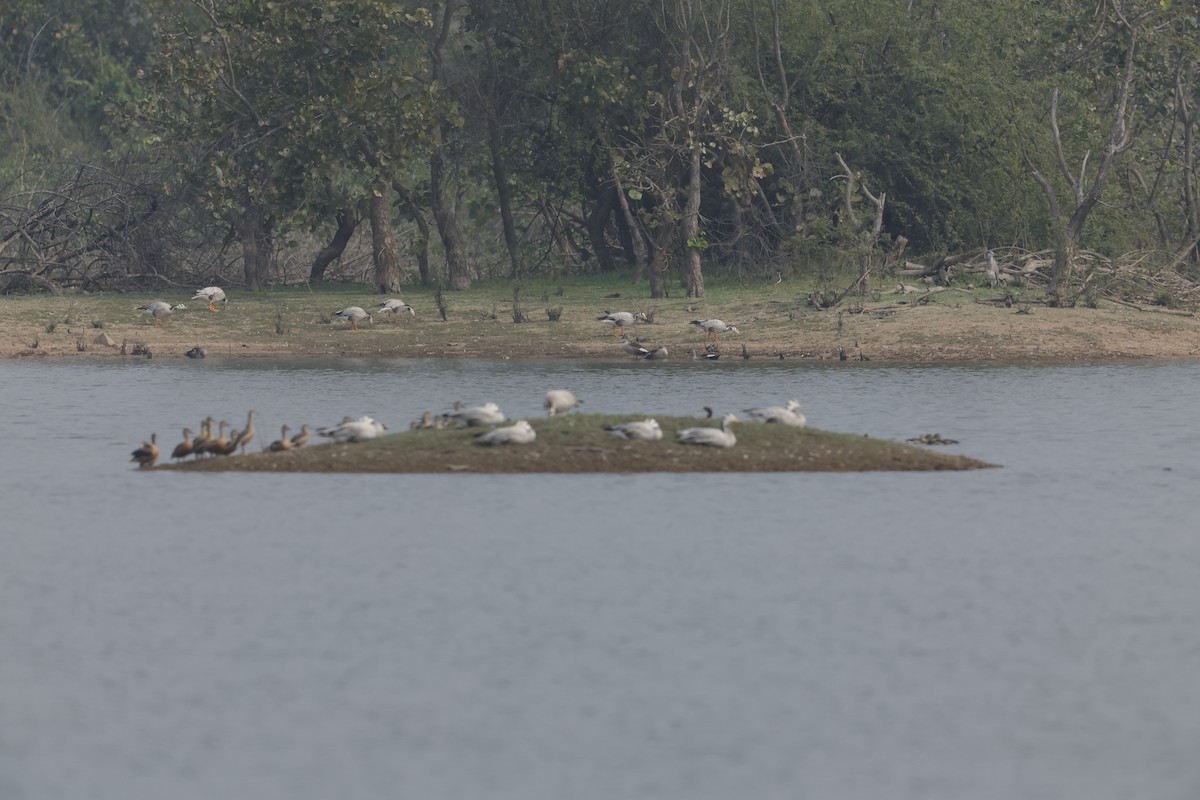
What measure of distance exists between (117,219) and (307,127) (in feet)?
21.0

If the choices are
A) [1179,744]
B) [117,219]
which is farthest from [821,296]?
[1179,744]

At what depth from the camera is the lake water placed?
41.2 ft

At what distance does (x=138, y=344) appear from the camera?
41312 mm

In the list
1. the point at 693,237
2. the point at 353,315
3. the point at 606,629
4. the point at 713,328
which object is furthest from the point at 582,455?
the point at 693,237

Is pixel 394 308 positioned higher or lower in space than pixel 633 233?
lower

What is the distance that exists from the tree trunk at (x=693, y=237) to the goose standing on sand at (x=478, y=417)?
21.1 meters

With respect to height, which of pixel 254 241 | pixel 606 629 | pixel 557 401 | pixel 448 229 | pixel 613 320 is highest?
pixel 448 229

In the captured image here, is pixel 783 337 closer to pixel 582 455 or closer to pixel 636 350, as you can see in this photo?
pixel 636 350

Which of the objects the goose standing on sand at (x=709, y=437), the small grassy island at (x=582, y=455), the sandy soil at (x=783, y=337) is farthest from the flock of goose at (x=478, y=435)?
the sandy soil at (x=783, y=337)

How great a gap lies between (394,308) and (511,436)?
20391 mm

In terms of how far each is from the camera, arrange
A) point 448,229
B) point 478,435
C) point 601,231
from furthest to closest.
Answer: point 601,231, point 448,229, point 478,435

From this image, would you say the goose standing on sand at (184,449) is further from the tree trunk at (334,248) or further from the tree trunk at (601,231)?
the tree trunk at (601,231)

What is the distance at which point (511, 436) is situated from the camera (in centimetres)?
2383

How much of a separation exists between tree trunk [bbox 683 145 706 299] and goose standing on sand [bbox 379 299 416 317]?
21.5 ft
